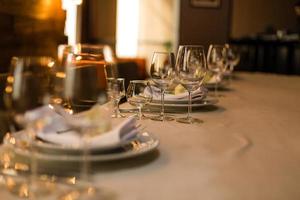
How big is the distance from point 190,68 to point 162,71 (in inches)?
3.0

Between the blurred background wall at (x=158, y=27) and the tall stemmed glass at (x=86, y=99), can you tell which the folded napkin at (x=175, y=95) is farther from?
the blurred background wall at (x=158, y=27)

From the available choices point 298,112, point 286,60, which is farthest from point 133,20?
point 298,112

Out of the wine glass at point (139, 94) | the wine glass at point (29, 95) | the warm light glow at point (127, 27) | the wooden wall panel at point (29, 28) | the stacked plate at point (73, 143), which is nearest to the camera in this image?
the wine glass at point (29, 95)

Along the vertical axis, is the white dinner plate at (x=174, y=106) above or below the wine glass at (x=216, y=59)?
below

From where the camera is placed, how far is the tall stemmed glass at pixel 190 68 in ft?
4.03

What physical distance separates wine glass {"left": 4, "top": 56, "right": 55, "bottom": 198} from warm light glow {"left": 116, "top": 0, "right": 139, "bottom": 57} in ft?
19.8

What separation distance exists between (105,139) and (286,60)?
5.43 meters

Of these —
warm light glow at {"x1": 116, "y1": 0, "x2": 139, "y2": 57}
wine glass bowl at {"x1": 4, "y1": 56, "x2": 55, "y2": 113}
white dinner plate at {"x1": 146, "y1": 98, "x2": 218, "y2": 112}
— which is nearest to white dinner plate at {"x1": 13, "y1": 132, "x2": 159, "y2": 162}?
wine glass bowl at {"x1": 4, "y1": 56, "x2": 55, "y2": 113}

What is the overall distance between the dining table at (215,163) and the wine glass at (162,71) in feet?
0.26

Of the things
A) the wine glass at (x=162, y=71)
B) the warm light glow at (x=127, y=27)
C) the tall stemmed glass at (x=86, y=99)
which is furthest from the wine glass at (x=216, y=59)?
the warm light glow at (x=127, y=27)

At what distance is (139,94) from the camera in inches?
52.2

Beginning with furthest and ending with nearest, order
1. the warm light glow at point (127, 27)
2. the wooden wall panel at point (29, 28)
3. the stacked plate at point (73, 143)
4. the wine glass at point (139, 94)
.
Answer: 1. the warm light glow at point (127, 27)
2. the wooden wall panel at point (29, 28)
3. the wine glass at point (139, 94)
4. the stacked plate at point (73, 143)

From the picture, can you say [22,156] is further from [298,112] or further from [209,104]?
[298,112]

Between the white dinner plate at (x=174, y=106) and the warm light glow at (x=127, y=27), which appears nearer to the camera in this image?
the white dinner plate at (x=174, y=106)
